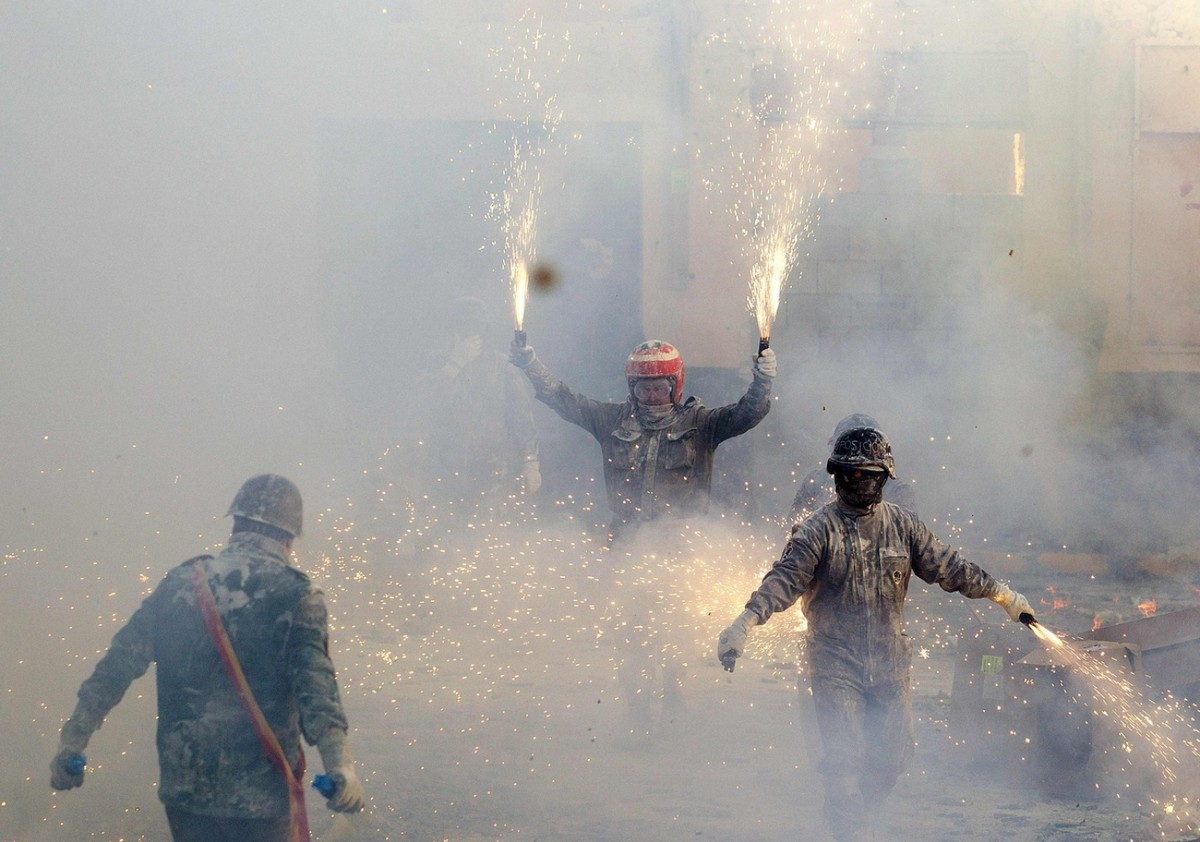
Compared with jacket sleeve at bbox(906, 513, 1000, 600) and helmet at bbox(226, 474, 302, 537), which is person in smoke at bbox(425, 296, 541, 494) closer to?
jacket sleeve at bbox(906, 513, 1000, 600)

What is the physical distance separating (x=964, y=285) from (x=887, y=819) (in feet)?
21.8

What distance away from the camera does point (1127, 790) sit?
5449 mm

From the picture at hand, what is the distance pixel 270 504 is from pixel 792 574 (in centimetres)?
192

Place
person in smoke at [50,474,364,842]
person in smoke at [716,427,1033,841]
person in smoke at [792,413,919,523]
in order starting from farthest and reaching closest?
1. person in smoke at [792,413,919,523]
2. person in smoke at [716,427,1033,841]
3. person in smoke at [50,474,364,842]

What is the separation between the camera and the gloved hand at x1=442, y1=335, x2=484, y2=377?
1003cm

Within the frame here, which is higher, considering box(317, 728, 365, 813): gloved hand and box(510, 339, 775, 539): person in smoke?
box(510, 339, 775, 539): person in smoke

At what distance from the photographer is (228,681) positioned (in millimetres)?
3504

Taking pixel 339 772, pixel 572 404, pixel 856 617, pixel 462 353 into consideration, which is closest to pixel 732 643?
pixel 856 617

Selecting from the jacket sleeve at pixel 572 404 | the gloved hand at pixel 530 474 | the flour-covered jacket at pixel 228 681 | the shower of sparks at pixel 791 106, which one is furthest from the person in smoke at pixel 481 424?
the flour-covered jacket at pixel 228 681

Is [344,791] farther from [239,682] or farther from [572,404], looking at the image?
[572,404]

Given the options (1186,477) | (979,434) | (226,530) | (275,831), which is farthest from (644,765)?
(1186,477)

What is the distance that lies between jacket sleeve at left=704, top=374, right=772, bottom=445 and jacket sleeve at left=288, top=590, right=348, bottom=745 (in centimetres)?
316

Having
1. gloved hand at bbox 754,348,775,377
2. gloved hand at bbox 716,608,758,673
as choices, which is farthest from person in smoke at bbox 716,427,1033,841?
gloved hand at bbox 754,348,775,377

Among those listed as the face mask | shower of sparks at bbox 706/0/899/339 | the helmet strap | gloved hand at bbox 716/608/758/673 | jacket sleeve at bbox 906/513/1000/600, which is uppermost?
shower of sparks at bbox 706/0/899/339
